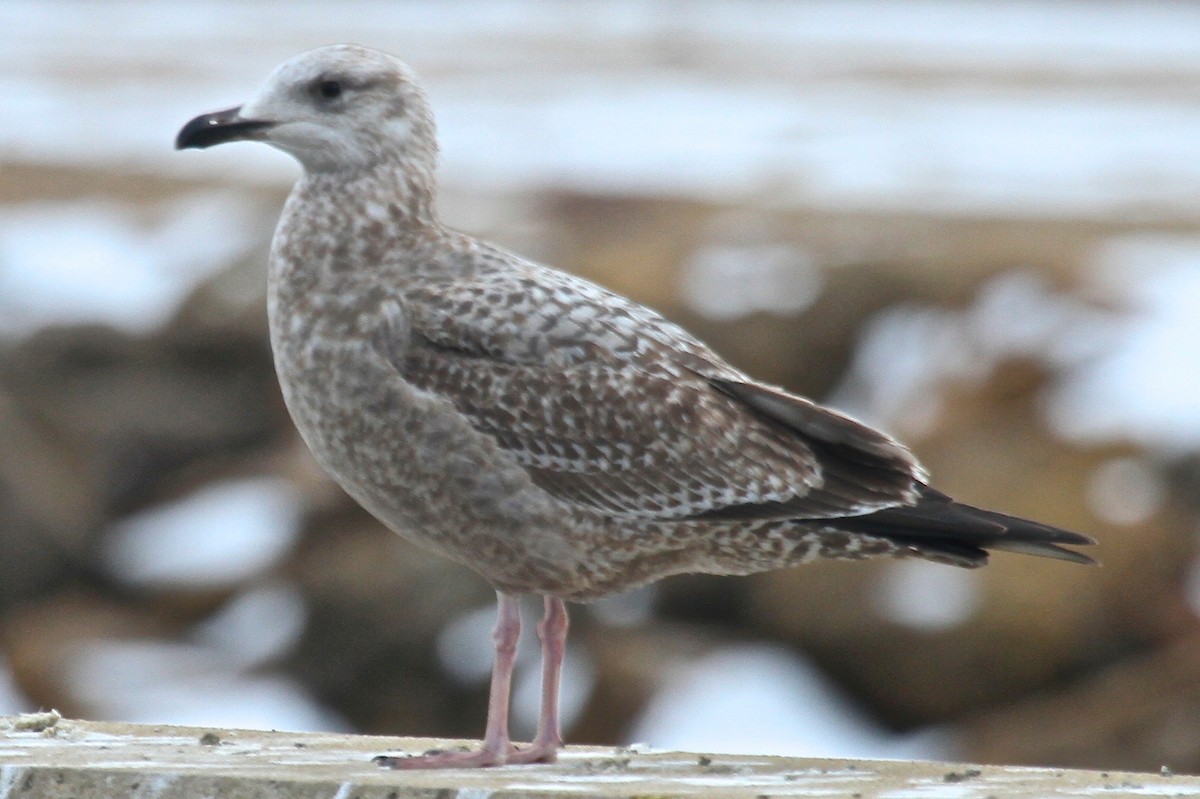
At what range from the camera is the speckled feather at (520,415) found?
5.85 m

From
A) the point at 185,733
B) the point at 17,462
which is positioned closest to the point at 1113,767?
the point at 185,733

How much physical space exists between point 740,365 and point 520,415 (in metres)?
8.79

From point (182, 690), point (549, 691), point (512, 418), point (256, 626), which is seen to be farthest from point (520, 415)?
point (256, 626)

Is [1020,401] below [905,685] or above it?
above

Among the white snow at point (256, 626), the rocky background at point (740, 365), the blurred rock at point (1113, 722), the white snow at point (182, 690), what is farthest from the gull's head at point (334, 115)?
the white snow at point (256, 626)

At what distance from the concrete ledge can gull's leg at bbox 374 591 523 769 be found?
79 mm

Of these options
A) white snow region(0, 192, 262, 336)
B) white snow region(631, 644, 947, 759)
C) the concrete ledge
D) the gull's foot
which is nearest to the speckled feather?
the gull's foot

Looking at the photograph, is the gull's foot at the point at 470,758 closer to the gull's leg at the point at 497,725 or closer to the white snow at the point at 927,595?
the gull's leg at the point at 497,725

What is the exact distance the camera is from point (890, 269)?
604 inches

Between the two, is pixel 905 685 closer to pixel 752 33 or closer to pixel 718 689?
pixel 718 689

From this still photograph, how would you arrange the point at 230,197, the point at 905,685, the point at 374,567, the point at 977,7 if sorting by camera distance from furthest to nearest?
the point at 977,7 < the point at 230,197 < the point at 374,567 < the point at 905,685

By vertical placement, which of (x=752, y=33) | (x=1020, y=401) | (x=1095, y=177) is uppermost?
(x=752, y=33)

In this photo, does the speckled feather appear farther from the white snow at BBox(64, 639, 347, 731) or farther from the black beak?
the white snow at BBox(64, 639, 347, 731)

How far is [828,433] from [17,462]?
10.1 metres
